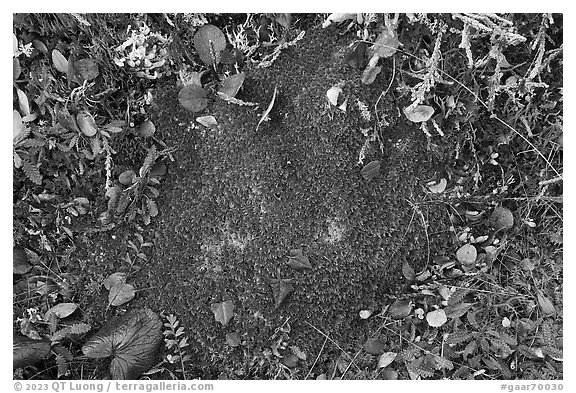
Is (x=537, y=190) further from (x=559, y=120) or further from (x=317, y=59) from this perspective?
(x=317, y=59)

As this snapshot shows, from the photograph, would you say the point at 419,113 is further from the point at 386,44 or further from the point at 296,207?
the point at 296,207

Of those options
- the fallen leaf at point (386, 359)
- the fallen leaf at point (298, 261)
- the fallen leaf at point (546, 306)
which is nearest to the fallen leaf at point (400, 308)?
the fallen leaf at point (386, 359)

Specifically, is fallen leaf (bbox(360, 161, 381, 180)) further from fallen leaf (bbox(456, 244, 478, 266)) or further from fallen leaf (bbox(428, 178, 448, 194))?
fallen leaf (bbox(456, 244, 478, 266))

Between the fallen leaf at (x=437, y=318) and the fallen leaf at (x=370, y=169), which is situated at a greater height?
the fallen leaf at (x=370, y=169)

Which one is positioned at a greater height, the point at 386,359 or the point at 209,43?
the point at 209,43

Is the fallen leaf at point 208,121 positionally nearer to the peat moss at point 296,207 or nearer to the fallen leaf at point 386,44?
the peat moss at point 296,207

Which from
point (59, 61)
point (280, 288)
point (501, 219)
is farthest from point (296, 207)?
point (59, 61)
